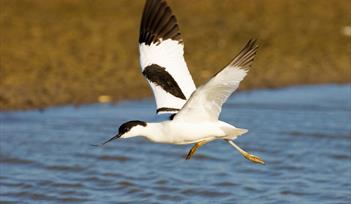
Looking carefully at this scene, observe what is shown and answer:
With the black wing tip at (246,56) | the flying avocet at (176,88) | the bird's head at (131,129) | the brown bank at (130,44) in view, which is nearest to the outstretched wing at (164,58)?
the flying avocet at (176,88)

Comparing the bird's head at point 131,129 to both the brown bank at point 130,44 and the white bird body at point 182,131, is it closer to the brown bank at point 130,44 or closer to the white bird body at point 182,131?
the white bird body at point 182,131

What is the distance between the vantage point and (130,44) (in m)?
13.9

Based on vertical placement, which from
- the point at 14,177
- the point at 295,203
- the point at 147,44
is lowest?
the point at 295,203

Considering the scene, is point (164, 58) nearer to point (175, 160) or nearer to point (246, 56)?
point (246, 56)

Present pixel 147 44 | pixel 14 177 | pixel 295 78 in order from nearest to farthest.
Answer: pixel 147 44
pixel 14 177
pixel 295 78

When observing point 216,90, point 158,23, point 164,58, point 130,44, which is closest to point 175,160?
point 164,58

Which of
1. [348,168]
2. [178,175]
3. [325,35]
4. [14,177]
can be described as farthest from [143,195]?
[325,35]

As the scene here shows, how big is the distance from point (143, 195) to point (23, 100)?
3.54m

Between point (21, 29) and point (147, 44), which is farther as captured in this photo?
point (21, 29)

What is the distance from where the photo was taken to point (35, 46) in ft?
43.4

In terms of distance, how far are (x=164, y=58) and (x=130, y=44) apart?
6.54 meters

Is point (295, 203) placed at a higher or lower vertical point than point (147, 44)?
lower

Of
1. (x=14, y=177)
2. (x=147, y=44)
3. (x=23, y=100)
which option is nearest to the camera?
(x=147, y=44)

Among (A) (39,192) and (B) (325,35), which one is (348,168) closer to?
(A) (39,192)
